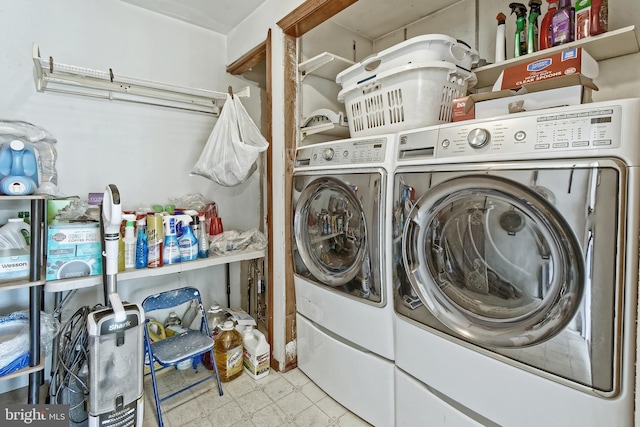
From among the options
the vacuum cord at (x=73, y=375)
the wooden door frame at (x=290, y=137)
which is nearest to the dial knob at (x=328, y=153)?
the wooden door frame at (x=290, y=137)

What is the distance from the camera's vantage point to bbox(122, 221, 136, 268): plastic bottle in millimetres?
1621

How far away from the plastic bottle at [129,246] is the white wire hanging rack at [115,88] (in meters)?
0.79

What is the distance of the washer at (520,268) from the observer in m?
0.83

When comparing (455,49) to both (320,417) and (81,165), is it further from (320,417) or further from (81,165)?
(81,165)

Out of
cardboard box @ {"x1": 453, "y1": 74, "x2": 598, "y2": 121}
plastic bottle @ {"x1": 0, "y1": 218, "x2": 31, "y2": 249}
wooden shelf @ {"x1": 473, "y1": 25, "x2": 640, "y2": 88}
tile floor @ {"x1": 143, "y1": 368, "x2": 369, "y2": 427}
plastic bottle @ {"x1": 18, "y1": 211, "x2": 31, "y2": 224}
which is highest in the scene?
wooden shelf @ {"x1": 473, "y1": 25, "x2": 640, "y2": 88}

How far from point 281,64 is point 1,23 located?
1.50 meters

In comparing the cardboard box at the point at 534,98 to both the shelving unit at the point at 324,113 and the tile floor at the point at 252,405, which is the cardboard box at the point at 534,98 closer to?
the shelving unit at the point at 324,113

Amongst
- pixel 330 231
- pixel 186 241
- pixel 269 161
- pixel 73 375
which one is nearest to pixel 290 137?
pixel 269 161

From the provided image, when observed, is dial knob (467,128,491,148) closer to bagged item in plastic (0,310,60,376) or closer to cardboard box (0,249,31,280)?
cardboard box (0,249,31,280)

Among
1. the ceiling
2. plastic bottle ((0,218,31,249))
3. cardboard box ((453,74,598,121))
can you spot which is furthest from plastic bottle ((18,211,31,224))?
cardboard box ((453,74,598,121))

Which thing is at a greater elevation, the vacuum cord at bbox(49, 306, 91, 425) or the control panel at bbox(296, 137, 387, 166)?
the control panel at bbox(296, 137, 387, 166)

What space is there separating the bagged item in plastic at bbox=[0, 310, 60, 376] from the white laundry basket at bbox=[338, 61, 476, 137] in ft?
6.07

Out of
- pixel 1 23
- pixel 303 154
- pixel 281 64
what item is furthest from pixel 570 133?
pixel 1 23

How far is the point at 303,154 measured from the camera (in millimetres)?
1827
